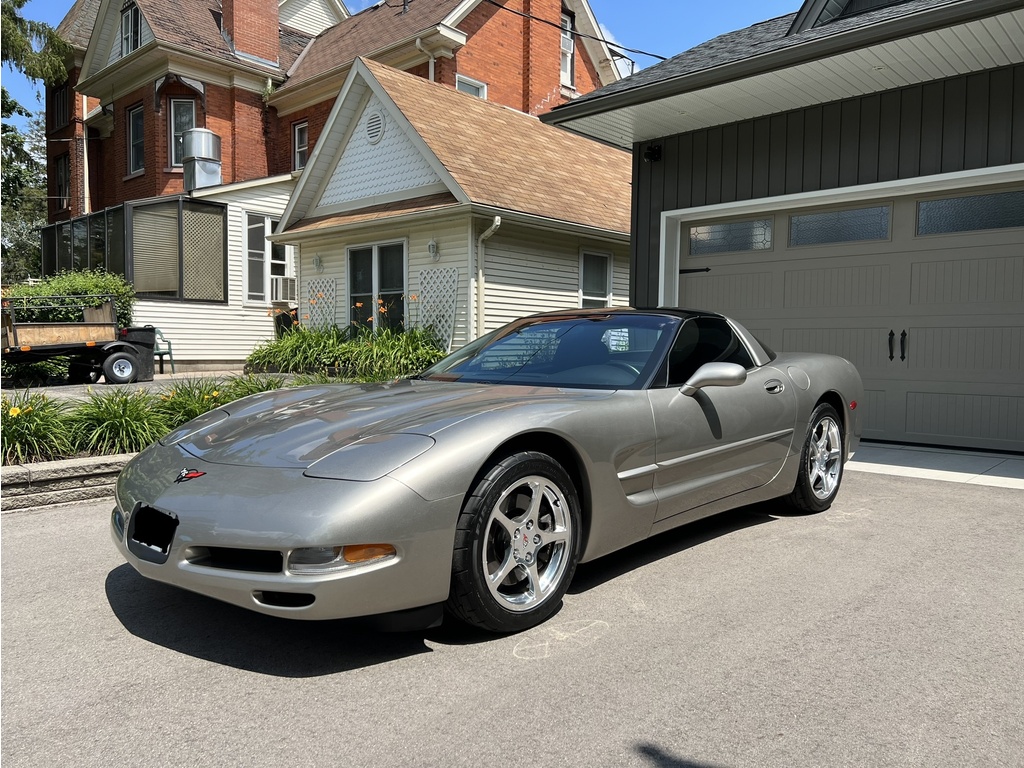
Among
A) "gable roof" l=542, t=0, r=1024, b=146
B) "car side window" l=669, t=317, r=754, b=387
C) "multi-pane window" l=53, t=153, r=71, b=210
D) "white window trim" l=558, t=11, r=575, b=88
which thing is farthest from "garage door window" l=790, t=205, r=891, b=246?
"multi-pane window" l=53, t=153, r=71, b=210

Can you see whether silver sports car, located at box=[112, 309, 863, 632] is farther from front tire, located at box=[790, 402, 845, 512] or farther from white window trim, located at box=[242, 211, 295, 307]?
white window trim, located at box=[242, 211, 295, 307]

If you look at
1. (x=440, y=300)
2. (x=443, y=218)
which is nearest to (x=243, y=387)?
(x=443, y=218)

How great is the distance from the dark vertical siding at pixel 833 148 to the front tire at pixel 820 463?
371cm

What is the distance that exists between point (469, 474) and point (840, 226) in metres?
6.87

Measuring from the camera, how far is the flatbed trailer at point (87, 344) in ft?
38.4

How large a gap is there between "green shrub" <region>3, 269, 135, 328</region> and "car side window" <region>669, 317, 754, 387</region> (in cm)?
1272

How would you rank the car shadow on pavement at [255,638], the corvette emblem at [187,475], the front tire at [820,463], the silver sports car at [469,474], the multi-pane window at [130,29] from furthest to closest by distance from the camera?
the multi-pane window at [130,29] → the front tire at [820,463] → the corvette emblem at [187,475] → the car shadow on pavement at [255,638] → the silver sports car at [469,474]

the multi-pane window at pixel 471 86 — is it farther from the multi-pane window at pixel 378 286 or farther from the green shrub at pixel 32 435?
the green shrub at pixel 32 435

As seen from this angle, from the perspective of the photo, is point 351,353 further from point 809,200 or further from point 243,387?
point 809,200

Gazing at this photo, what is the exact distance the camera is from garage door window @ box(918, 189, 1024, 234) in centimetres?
734

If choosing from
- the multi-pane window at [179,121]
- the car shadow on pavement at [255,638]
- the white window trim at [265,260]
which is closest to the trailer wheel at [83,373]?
the white window trim at [265,260]

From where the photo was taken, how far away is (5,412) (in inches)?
229

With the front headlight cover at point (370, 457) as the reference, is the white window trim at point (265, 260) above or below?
above

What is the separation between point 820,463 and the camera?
511cm
